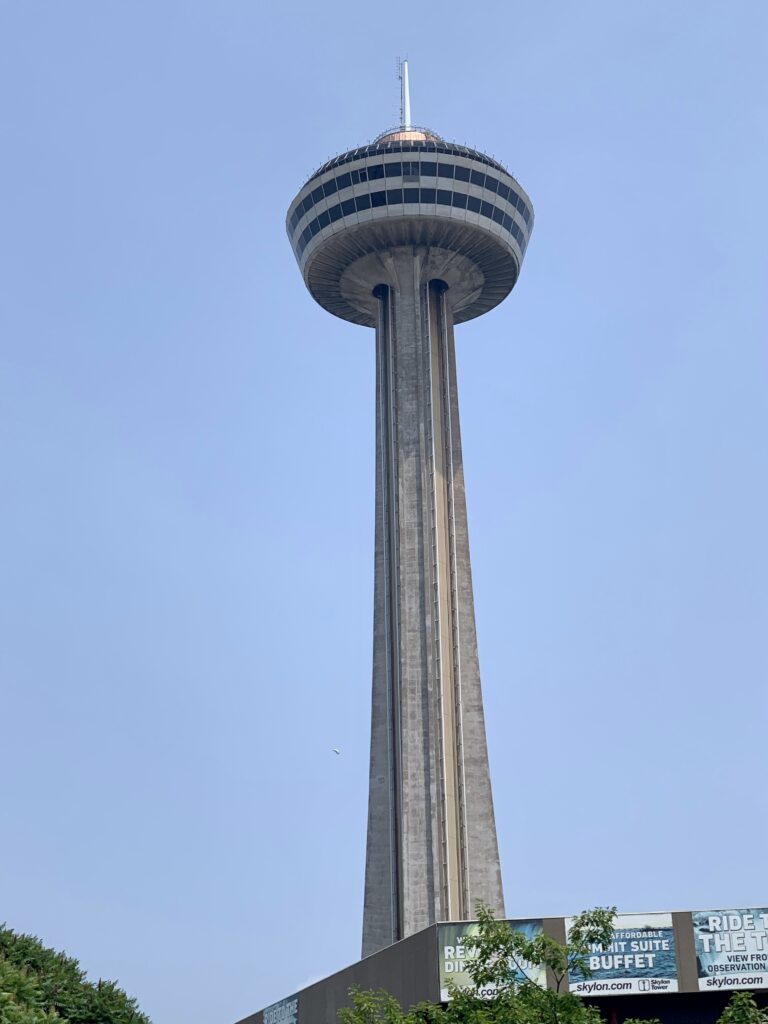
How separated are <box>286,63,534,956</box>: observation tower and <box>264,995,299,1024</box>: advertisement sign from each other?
21.5m

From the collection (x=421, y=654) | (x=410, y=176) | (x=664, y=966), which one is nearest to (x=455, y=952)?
(x=664, y=966)

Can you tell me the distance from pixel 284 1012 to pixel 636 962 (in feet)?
88.5

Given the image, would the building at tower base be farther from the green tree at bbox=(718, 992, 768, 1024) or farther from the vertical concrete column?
the vertical concrete column

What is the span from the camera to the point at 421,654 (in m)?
108

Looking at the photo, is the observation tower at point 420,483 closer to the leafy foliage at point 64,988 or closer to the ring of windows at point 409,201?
the ring of windows at point 409,201

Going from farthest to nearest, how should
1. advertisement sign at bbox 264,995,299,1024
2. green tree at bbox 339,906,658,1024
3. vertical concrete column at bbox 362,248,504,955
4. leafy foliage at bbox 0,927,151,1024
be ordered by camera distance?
1. vertical concrete column at bbox 362,248,504,955
2. advertisement sign at bbox 264,995,299,1024
3. leafy foliage at bbox 0,927,151,1024
4. green tree at bbox 339,906,658,1024

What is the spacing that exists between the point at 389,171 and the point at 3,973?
83.5m

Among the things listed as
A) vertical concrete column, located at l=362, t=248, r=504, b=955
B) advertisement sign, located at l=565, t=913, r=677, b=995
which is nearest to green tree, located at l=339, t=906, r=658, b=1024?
advertisement sign, located at l=565, t=913, r=677, b=995

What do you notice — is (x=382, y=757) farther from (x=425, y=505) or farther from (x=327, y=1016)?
(x=327, y=1016)

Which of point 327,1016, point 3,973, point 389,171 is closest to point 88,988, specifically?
point 3,973

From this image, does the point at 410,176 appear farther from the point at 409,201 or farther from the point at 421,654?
the point at 421,654

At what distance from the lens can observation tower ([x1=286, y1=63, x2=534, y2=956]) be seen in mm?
103562

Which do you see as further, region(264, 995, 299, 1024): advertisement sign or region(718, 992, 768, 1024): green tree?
region(264, 995, 299, 1024): advertisement sign

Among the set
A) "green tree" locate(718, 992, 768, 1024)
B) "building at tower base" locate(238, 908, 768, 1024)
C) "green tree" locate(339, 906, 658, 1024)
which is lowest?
"green tree" locate(718, 992, 768, 1024)
